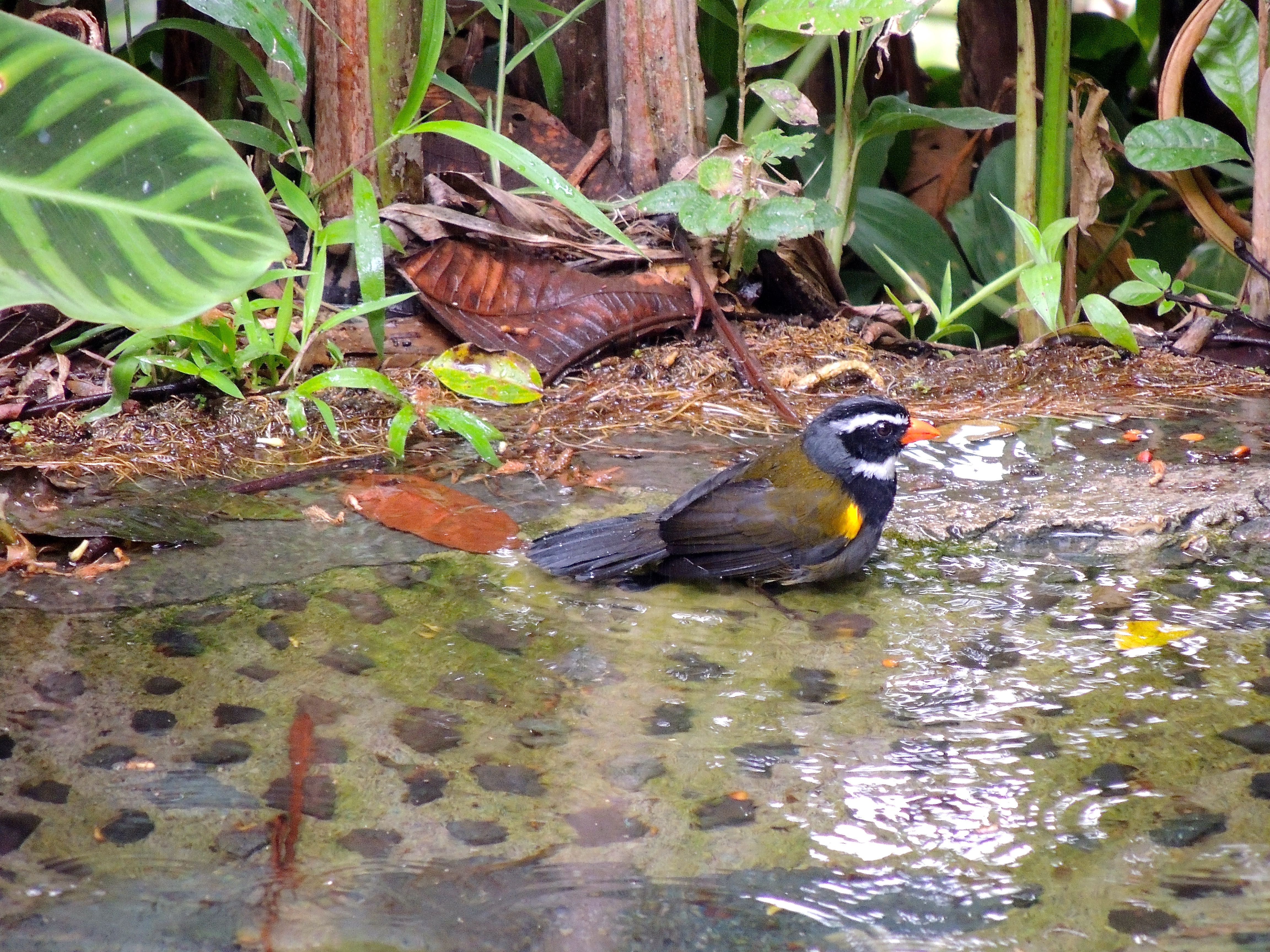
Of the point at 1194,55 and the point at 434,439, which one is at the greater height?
the point at 1194,55

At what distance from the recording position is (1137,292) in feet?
16.1

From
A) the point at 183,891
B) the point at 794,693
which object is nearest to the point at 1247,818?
the point at 794,693

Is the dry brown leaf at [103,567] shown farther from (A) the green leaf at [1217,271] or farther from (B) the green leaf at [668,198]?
(A) the green leaf at [1217,271]

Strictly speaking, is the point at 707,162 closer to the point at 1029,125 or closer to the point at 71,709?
the point at 1029,125

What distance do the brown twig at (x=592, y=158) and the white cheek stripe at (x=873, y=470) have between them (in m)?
2.43

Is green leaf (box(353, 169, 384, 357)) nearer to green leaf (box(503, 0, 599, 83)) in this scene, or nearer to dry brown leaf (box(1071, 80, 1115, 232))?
green leaf (box(503, 0, 599, 83))

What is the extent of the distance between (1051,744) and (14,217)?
2.35m

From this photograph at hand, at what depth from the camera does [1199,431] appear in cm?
428

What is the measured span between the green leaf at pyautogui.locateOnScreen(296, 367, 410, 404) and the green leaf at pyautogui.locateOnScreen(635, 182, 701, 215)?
1.36 metres

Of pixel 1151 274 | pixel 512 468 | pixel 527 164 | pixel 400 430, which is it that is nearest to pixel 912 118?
pixel 1151 274

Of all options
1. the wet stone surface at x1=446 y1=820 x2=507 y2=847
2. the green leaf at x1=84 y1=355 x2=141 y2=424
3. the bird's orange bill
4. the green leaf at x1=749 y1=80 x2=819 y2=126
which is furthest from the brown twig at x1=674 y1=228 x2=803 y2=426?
the wet stone surface at x1=446 y1=820 x2=507 y2=847

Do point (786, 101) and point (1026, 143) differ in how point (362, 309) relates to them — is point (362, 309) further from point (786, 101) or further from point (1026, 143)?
point (1026, 143)

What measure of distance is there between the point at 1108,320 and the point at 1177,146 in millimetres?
996

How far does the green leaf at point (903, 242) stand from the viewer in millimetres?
6301
